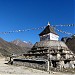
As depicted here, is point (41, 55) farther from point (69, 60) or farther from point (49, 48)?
point (69, 60)

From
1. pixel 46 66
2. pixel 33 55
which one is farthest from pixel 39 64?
pixel 33 55

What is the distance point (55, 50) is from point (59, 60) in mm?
6069

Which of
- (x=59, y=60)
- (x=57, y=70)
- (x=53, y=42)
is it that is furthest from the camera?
(x=53, y=42)

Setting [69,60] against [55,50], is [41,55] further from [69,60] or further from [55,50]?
[69,60]

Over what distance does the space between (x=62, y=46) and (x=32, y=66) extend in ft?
35.2

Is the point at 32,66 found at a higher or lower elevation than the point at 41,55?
lower

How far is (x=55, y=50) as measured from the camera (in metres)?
43.4

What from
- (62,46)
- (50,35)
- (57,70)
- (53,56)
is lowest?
(57,70)

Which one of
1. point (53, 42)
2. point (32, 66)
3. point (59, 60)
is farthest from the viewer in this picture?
point (53, 42)

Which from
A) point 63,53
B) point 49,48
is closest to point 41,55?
point 49,48

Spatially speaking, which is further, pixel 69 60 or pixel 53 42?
pixel 53 42

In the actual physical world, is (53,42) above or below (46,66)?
above

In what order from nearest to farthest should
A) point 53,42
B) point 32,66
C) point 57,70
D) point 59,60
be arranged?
point 57,70, point 59,60, point 32,66, point 53,42

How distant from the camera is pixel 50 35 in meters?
48.1
